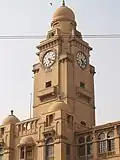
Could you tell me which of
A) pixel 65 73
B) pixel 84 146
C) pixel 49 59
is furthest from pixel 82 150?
pixel 49 59

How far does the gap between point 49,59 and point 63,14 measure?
23.9ft

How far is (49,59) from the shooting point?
190 ft

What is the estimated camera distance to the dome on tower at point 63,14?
201 ft

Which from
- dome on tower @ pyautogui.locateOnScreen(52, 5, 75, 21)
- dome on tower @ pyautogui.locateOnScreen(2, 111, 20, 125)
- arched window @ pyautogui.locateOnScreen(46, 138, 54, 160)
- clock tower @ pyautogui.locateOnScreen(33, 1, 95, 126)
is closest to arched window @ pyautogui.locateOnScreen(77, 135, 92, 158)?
arched window @ pyautogui.locateOnScreen(46, 138, 54, 160)

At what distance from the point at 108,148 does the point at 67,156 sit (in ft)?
15.2

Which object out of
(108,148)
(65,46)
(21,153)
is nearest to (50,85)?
(65,46)

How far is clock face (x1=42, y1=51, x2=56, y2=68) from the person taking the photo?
57531mm

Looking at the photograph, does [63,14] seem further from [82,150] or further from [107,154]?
[107,154]

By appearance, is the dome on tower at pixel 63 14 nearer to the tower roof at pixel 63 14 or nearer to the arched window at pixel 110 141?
the tower roof at pixel 63 14

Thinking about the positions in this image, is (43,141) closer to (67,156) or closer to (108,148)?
(67,156)

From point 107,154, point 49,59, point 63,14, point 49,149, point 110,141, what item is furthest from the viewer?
point 63,14

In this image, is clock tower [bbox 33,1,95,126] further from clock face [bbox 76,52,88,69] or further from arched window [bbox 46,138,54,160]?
arched window [bbox 46,138,54,160]

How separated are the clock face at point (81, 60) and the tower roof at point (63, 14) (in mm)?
5737

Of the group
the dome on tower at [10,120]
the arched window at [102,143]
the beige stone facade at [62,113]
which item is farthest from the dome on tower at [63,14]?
the arched window at [102,143]
